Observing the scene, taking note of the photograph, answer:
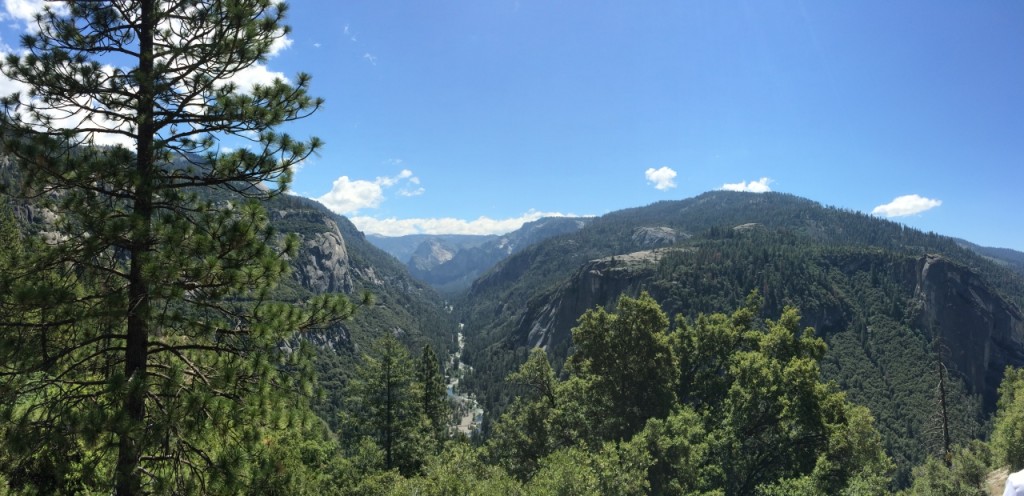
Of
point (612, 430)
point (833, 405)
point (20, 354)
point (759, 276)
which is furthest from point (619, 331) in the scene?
point (759, 276)

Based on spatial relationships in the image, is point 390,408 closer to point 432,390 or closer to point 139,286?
point 432,390

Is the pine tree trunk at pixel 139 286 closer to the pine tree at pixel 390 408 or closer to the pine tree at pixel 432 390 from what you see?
the pine tree at pixel 390 408

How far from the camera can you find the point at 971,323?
537 feet

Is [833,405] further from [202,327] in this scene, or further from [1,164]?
[1,164]

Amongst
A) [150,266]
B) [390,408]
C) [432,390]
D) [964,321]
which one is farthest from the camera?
[964,321]

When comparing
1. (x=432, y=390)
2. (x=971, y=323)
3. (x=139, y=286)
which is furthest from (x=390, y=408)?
(x=971, y=323)

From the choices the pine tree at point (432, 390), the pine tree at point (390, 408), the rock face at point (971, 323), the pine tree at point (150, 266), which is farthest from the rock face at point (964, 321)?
the pine tree at point (150, 266)

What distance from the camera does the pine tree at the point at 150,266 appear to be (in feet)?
24.0

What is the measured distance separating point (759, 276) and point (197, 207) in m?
217

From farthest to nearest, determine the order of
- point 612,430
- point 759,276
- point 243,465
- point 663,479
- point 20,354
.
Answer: point 759,276, point 612,430, point 663,479, point 243,465, point 20,354

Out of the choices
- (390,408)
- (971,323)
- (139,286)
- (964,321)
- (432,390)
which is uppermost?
(139,286)

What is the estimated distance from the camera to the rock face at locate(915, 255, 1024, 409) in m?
156

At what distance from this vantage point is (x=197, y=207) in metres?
8.51

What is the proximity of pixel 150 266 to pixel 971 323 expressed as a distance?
750ft
